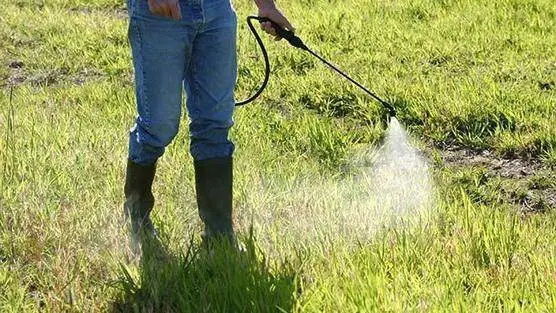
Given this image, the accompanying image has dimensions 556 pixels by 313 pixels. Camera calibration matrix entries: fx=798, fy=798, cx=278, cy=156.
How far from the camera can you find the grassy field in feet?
8.01

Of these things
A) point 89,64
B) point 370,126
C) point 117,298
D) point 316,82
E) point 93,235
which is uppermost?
point 89,64

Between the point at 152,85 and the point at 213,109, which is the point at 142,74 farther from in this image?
the point at 213,109

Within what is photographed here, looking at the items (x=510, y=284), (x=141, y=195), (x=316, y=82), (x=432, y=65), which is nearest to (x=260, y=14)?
(x=141, y=195)

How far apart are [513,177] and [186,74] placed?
5.92ft

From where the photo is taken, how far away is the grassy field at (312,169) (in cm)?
244

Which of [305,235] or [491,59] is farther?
[491,59]

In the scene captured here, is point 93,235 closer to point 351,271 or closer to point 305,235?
point 305,235

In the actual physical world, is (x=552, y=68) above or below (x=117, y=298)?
above

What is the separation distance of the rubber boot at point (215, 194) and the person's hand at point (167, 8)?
2.08ft

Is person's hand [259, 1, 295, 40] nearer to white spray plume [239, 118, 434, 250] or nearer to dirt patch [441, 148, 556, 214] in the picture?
white spray plume [239, 118, 434, 250]

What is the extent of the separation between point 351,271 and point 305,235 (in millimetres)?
400

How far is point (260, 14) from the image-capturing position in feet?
10.0

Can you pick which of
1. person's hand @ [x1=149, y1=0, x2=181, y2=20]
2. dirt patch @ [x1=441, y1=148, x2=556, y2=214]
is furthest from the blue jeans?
dirt patch @ [x1=441, y1=148, x2=556, y2=214]

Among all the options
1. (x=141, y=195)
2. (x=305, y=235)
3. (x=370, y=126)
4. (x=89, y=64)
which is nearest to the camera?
(x=305, y=235)
